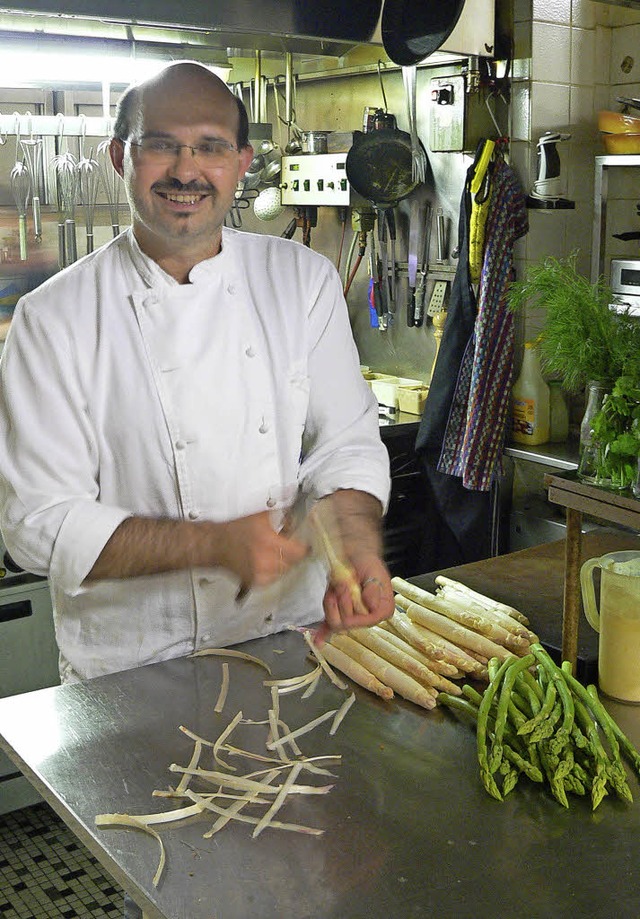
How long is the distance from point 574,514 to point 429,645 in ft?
1.19

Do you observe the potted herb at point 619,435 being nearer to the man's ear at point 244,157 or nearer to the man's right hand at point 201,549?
the man's right hand at point 201,549

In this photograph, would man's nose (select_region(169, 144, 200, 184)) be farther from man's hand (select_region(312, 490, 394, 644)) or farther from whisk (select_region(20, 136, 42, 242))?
whisk (select_region(20, 136, 42, 242))

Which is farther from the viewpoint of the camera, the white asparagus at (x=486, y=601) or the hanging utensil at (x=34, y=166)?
the hanging utensil at (x=34, y=166)

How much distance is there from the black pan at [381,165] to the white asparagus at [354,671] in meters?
2.53

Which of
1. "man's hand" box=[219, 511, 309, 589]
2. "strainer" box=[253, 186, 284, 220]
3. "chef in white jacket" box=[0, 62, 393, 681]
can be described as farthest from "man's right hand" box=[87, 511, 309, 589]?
"strainer" box=[253, 186, 284, 220]

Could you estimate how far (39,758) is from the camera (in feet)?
5.31

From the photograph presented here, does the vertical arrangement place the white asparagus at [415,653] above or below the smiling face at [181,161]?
below

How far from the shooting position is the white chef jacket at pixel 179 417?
2.00 metres

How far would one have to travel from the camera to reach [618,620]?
1766 millimetres

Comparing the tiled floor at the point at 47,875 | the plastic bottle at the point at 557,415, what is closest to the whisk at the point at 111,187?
the plastic bottle at the point at 557,415

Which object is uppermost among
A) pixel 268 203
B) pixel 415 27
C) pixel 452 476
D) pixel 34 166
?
pixel 415 27

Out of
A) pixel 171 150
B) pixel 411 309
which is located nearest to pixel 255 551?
pixel 171 150

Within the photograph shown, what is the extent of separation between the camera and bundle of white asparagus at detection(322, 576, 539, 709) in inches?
70.9

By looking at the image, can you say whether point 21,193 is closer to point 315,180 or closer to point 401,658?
point 315,180
